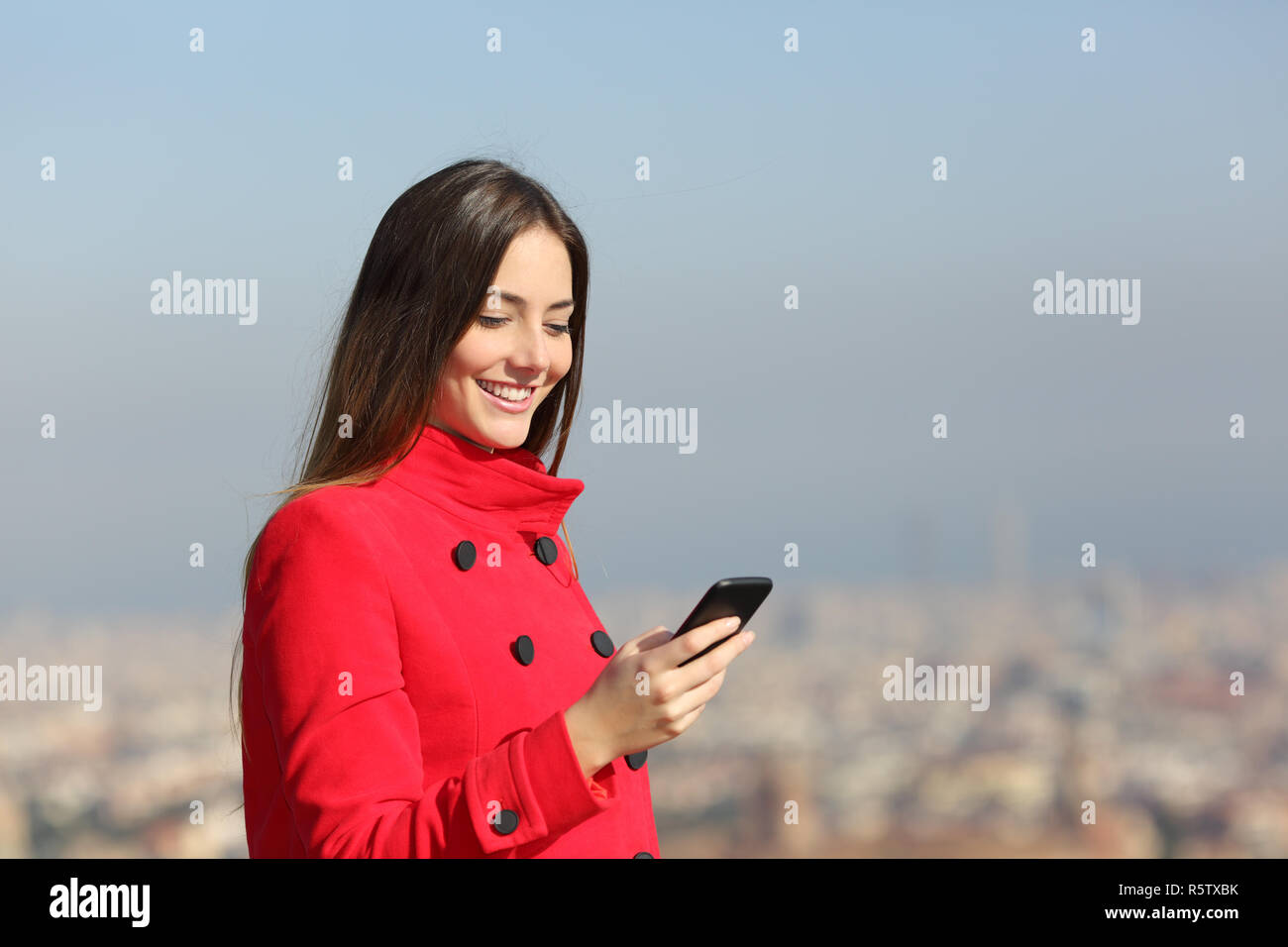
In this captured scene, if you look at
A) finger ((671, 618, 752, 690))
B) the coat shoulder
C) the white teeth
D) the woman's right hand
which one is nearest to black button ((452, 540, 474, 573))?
the coat shoulder

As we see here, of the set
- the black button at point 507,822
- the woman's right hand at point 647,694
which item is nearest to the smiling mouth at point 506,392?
the woman's right hand at point 647,694

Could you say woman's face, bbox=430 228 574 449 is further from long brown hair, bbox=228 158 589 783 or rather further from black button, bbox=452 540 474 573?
black button, bbox=452 540 474 573

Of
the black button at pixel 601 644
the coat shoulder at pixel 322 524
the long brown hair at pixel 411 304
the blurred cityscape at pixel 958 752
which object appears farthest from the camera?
the blurred cityscape at pixel 958 752

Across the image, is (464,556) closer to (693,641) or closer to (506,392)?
(506,392)

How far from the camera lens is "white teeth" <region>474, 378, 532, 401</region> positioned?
Answer: 6.79 ft

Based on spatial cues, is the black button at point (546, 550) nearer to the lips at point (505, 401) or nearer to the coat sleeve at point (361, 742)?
the lips at point (505, 401)

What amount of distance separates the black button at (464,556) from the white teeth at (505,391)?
0.26 m

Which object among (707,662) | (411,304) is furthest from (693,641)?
(411,304)

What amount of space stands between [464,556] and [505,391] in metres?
0.30

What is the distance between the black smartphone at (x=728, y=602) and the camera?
1676 millimetres

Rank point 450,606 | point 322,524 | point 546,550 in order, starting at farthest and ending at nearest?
point 546,550
point 450,606
point 322,524

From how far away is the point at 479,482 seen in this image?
2.09 m

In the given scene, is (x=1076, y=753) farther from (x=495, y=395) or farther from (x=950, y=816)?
(x=495, y=395)

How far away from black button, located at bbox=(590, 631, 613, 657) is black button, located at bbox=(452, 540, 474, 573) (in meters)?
0.28
